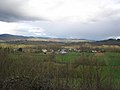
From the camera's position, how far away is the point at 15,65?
9430 millimetres

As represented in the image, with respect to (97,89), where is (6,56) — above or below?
above

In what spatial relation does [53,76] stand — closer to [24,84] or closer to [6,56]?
[24,84]

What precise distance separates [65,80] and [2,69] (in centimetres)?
240

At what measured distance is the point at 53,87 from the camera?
22.3 ft

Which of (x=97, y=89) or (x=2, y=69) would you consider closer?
(x=97, y=89)

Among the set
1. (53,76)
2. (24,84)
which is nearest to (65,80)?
(53,76)

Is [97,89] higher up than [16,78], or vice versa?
[16,78]

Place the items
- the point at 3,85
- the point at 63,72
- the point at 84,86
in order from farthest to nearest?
the point at 63,72 < the point at 84,86 < the point at 3,85

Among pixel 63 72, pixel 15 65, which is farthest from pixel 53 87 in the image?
pixel 15 65

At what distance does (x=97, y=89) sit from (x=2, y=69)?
Result: 11.5ft

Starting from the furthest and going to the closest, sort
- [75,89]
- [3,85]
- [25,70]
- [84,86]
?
[25,70]
[84,86]
[75,89]
[3,85]

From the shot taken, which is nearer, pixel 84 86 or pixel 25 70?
pixel 84 86

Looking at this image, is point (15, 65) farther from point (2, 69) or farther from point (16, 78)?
point (16, 78)

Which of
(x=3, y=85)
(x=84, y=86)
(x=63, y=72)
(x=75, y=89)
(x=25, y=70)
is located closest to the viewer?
(x=3, y=85)
